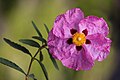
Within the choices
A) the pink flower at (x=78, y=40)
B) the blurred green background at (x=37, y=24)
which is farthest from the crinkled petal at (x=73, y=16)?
the blurred green background at (x=37, y=24)

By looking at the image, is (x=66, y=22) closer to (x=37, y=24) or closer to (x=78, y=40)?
(x=78, y=40)

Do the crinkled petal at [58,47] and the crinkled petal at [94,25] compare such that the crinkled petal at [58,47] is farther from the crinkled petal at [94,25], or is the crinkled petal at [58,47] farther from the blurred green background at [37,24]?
the blurred green background at [37,24]

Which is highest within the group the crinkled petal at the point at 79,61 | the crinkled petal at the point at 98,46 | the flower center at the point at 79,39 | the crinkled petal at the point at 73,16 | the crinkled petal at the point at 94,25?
the crinkled petal at the point at 73,16

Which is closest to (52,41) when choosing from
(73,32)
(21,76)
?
(73,32)

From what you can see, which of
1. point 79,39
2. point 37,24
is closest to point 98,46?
point 79,39

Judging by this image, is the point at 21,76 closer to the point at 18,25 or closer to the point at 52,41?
the point at 18,25

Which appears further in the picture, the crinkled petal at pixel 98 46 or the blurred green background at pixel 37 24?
the blurred green background at pixel 37 24

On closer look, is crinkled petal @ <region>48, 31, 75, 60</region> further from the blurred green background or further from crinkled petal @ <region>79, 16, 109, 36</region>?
the blurred green background
